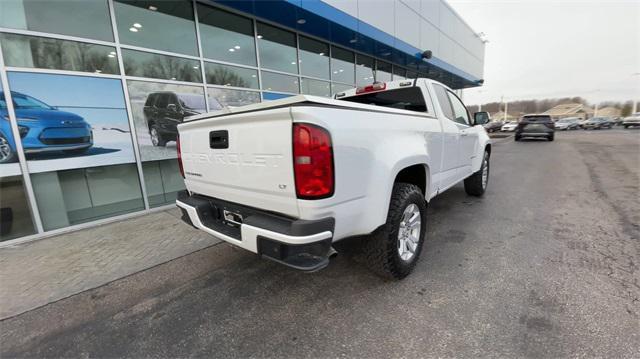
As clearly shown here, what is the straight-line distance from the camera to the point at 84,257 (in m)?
3.40

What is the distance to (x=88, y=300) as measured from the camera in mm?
2529

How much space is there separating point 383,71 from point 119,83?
32.1 ft

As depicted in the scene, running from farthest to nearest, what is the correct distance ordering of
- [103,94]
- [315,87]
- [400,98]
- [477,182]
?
1. [315,87]
2. [477,182]
3. [103,94]
4. [400,98]

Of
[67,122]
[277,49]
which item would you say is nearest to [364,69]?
[277,49]

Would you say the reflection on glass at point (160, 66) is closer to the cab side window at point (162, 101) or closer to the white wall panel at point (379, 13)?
the cab side window at point (162, 101)

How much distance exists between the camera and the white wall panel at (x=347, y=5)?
675cm

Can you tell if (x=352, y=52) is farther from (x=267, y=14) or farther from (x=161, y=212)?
(x=161, y=212)

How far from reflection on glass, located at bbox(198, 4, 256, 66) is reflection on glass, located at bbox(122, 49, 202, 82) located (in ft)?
1.73

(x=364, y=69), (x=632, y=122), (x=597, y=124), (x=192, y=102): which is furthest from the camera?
(x=597, y=124)

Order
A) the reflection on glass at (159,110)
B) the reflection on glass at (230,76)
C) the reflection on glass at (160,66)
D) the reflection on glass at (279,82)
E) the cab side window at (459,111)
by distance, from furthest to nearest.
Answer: the reflection on glass at (279,82) → the reflection on glass at (230,76) → the reflection on glass at (159,110) → the reflection on glass at (160,66) → the cab side window at (459,111)

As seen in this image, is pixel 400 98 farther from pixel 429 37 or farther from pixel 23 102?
pixel 429 37

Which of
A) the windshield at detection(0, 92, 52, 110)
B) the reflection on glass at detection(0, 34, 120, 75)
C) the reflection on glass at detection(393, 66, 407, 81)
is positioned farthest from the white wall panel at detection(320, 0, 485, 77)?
the windshield at detection(0, 92, 52, 110)

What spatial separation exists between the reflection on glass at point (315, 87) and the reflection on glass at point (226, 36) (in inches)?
72.5

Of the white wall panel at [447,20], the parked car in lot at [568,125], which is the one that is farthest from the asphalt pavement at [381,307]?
the parked car in lot at [568,125]
